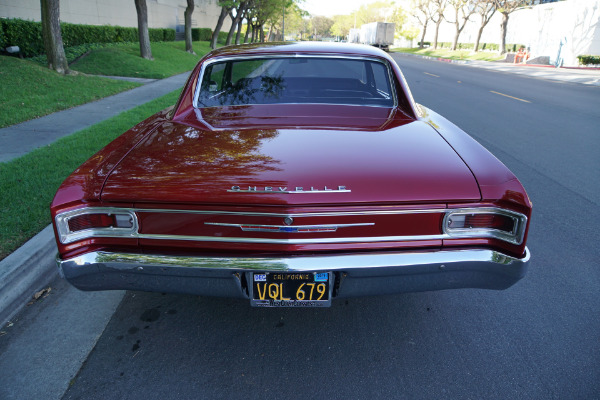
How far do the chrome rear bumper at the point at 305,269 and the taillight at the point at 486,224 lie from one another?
0.29ft

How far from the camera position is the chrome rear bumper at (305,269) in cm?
211

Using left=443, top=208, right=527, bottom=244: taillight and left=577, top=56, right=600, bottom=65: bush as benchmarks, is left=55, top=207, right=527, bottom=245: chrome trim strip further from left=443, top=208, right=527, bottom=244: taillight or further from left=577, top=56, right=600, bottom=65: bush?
left=577, top=56, right=600, bottom=65: bush

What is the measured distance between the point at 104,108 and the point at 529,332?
8.92 meters

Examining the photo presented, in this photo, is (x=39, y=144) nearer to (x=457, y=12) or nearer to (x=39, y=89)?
(x=39, y=89)

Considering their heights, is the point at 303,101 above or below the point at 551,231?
above

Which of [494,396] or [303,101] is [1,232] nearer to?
[303,101]

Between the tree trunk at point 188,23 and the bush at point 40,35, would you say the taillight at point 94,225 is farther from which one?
the tree trunk at point 188,23

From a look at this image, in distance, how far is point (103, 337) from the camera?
2600 mm

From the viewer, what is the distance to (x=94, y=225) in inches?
85.6

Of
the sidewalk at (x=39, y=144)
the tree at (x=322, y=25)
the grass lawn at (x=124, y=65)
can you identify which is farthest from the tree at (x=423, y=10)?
the tree at (x=322, y=25)

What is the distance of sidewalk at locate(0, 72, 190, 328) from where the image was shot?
289 cm

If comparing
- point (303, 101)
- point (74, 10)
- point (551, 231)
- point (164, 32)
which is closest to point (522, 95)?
point (551, 231)

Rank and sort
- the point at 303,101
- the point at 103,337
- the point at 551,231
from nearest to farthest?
the point at 103,337, the point at 303,101, the point at 551,231

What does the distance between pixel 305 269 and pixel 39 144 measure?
559 centimetres
